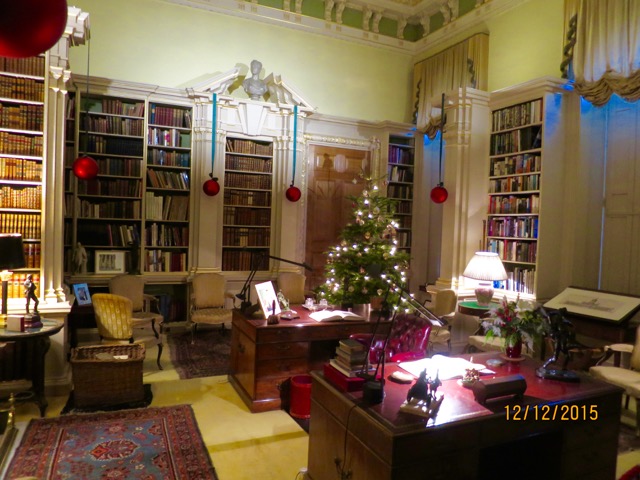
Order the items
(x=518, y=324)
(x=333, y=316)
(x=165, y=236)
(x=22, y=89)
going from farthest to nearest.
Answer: (x=165, y=236) → (x=333, y=316) → (x=22, y=89) → (x=518, y=324)

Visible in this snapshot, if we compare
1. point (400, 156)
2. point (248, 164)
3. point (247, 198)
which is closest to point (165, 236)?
point (247, 198)

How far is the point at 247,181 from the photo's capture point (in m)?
7.02

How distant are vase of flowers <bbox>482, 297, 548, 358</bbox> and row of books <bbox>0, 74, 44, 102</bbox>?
4143 millimetres

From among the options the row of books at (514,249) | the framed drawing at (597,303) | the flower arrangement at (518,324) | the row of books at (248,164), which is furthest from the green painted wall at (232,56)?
the flower arrangement at (518,324)

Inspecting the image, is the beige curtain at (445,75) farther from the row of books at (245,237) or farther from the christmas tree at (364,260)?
the row of books at (245,237)

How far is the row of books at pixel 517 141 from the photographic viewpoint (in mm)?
5625

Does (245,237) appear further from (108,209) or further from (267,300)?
(267,300)

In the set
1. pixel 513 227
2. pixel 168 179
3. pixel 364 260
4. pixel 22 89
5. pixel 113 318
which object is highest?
pixel 22 89

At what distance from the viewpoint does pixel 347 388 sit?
97.0 inches

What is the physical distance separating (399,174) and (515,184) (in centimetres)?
246

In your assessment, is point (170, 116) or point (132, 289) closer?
point (132, 289)

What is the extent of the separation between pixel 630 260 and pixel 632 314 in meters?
0.96

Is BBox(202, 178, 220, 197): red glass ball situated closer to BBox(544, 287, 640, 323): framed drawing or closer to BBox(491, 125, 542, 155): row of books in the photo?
BBox(491, 125, 542, 155): row of books

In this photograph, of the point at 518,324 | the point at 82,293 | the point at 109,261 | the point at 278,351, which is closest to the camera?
the point at 518,324
